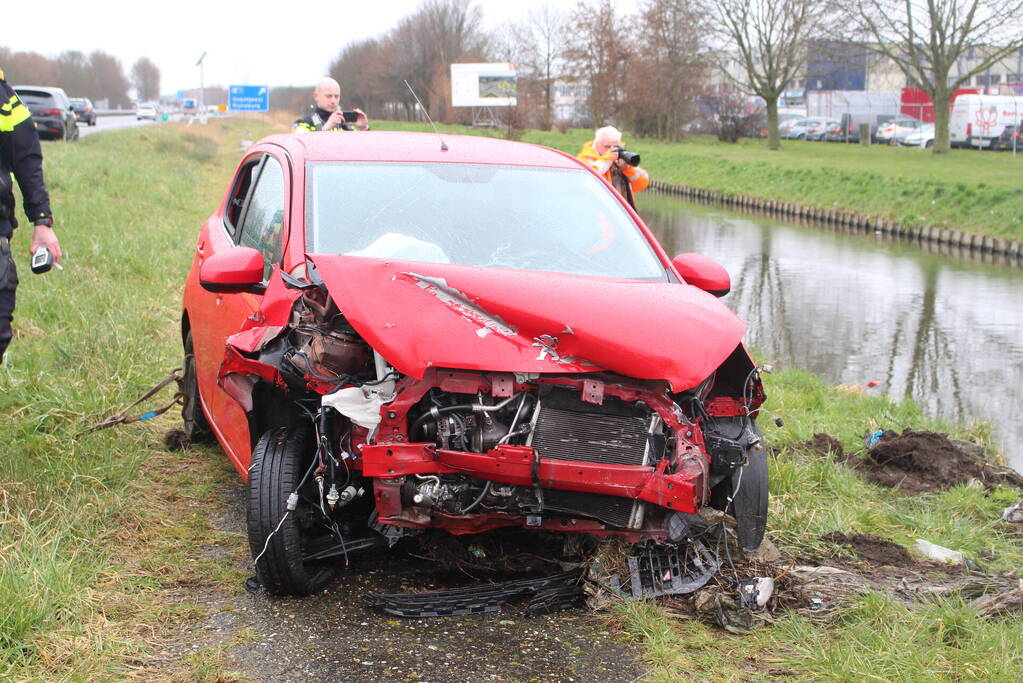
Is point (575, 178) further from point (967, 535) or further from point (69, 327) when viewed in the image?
point (69, 327)

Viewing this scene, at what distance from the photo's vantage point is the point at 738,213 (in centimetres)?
2922

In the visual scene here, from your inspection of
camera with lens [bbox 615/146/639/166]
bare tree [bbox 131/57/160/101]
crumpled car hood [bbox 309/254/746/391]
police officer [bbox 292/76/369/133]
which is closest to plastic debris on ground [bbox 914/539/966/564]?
crumpled car hood [bbox 309/254/746/391]

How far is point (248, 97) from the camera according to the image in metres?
57.8

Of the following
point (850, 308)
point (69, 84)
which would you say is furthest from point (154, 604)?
point (69, 84)

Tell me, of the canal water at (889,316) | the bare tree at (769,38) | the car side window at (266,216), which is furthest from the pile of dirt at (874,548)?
the bare tree at (769,38)

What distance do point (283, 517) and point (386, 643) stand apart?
59cm

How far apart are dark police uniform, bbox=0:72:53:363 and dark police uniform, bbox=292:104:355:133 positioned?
4391mm

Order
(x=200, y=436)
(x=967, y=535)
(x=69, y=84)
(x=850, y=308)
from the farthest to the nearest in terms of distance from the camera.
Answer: (x=69, y=84) < (x=850, y=308) < (x=200, y=436) < (x=967, y=535)

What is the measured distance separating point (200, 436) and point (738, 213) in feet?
81.6

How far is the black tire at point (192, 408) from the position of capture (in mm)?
5773

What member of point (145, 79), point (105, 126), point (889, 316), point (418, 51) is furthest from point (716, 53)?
point (145, 79)

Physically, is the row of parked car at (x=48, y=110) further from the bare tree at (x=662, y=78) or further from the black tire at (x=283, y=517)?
the bare tree at (x=662, y=78)

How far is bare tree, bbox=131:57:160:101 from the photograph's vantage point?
160 meters

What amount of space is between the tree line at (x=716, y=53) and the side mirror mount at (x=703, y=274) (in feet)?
121
